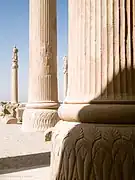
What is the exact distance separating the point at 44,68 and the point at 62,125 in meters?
10.6

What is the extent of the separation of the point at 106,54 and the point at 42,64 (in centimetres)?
1084

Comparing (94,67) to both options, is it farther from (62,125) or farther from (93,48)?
(62,125)

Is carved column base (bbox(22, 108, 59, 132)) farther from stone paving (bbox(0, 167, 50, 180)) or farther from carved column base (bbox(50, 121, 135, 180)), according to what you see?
carved column base (bbox(50, 121, 135, 180))

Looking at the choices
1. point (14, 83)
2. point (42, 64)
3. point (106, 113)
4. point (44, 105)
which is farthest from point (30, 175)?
point (14, 83)

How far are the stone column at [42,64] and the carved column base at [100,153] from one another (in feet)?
34.7

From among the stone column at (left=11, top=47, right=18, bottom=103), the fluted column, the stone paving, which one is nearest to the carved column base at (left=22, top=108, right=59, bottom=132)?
the stone paving

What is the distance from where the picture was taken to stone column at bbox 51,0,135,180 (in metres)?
3.60

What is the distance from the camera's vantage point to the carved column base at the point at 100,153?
11.8 feet

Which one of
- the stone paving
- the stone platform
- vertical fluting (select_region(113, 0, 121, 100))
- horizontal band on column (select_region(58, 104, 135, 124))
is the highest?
vertical fluting (select_region(113, 0, 121, 100))

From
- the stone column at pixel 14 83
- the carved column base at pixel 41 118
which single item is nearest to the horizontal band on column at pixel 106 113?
the carved column base at pixel 41 118

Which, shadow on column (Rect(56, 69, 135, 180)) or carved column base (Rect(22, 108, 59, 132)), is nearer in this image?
shadow on column (Rect(56, 69, 135, 180))

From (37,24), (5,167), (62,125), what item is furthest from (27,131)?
(62,125)

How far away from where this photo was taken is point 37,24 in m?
14.7

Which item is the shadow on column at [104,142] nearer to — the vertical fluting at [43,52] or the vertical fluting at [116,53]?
the vertical fluting at [116,53]
